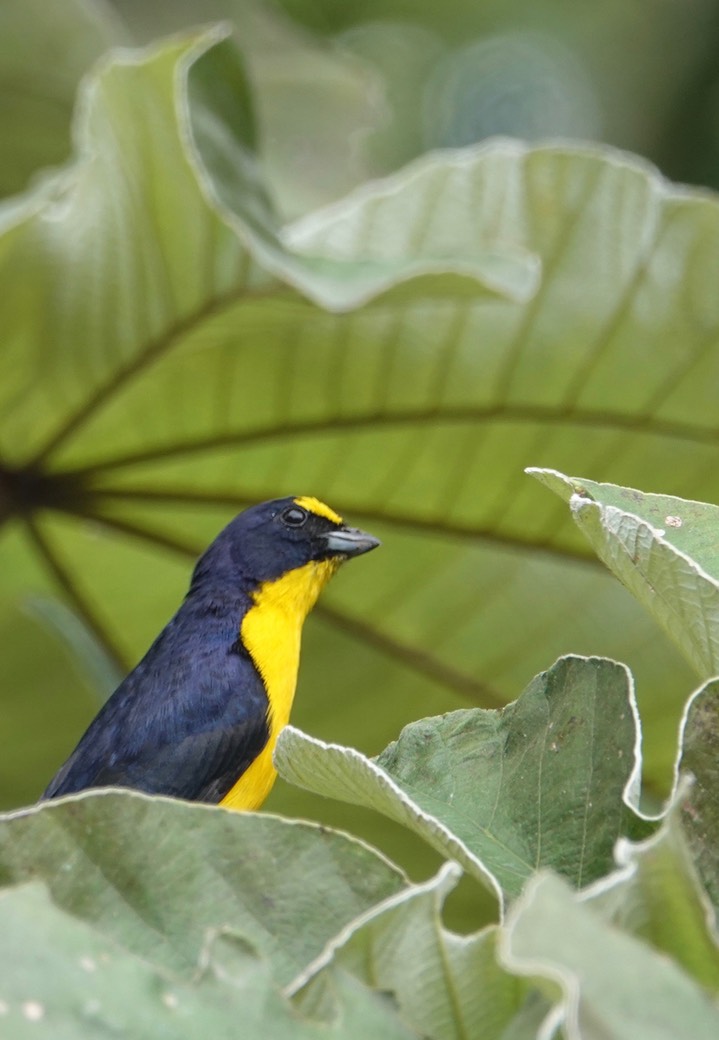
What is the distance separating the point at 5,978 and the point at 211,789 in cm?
186

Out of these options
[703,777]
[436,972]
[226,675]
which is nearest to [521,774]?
[703,777]

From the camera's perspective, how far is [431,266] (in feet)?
7.28

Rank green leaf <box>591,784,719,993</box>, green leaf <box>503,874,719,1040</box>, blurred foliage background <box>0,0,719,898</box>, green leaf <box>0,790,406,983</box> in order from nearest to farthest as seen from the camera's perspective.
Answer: green leaf <box>503,874,719,1040</box> < green leaf <box>591,784,719,993</box> < green leaf <box>0,790,406,983</box> < blurred foliage background <box>0,0,719,898</box>

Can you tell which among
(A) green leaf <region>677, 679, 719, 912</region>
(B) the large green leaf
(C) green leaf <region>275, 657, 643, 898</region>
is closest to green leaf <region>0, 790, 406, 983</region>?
(C) green leaf <region>275, 657, 643, 898</region>

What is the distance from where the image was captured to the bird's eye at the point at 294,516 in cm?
301

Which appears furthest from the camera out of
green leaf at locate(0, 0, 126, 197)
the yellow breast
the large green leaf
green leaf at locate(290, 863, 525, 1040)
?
green leaf at locate(0, 0, 126, 197)

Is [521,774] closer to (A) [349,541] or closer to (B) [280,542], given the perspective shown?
(A) [349,541]

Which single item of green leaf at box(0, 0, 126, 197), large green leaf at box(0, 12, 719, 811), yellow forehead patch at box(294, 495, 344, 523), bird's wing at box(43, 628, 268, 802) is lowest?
bird's wing at box(43, 628, 268, 802)

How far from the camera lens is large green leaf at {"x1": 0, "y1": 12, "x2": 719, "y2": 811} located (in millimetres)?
2424

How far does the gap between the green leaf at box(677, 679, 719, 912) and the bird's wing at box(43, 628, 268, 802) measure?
1642 mm

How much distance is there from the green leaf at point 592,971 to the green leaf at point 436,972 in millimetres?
221

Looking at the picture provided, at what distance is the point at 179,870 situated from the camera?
3.57 feet

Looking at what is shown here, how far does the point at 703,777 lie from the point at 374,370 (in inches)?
65.2

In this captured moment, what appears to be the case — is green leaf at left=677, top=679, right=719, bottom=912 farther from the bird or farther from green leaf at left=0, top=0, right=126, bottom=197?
green leaf at left=0, top=0, right=126, bottom=197
